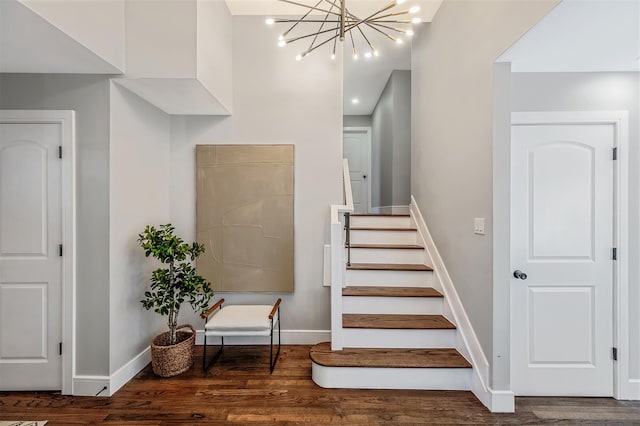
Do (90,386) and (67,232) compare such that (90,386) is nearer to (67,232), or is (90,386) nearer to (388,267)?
(67,232)

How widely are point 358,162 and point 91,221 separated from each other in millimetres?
4962

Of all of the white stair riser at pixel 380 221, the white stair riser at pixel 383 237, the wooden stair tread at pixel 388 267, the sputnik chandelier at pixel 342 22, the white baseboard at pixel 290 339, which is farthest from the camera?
the white stair riser at pixel 380 221

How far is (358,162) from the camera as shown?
6312mm

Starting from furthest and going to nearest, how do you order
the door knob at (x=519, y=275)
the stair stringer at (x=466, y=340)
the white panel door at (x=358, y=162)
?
the white panel door at (x=358, y=162) → the door knob at (x=519, y=275) → the stair stringer at (x=466, y=340)

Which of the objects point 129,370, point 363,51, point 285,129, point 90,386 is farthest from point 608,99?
point 90,386

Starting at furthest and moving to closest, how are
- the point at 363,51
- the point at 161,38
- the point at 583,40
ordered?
the point at 363,51
the point at 161,38
the point at 583,40

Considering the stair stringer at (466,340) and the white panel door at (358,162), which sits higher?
the white panel door at (358,162)

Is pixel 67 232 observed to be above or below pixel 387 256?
above

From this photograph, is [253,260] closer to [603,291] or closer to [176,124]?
[176,124]

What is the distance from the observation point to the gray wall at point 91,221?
2.26 m

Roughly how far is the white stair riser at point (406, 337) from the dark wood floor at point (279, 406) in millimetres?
350

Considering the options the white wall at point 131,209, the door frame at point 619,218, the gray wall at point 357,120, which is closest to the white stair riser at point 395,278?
the door frame at point 619,218

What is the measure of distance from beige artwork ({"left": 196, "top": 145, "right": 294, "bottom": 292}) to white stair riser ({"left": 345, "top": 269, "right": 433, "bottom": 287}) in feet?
2.58

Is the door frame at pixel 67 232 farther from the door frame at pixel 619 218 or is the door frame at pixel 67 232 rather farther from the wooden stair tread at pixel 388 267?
the door frame at pixel 619 218
